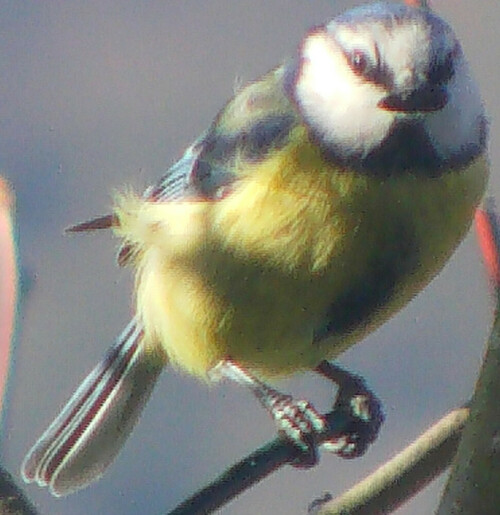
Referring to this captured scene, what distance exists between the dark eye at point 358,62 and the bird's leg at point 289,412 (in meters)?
0.21

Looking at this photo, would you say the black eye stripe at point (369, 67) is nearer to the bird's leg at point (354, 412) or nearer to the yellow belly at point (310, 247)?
the yellow belly at point (310, 247)

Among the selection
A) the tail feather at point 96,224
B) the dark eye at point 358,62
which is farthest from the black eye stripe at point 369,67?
the tail feather at point 96,224

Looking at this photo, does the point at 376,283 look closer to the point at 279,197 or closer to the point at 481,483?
the point at 279,197

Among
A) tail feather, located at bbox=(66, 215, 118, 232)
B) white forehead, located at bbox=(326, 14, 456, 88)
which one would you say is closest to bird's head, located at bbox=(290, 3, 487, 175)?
white forehead, located at bbox=(326, 14, 456, 88)

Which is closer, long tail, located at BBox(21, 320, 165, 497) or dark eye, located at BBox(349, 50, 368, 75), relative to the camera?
dark eye, located at BBox(349, 50, 368, 75)

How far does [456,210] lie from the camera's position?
68cm

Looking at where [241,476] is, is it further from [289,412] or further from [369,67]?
[369,67]

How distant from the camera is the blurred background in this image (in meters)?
0.62

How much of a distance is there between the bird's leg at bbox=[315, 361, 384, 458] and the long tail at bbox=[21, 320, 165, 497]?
14 cm

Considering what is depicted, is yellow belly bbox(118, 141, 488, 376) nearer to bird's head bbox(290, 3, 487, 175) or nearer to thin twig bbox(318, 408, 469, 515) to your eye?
bird's head bbox(290, 3, 487, 175)

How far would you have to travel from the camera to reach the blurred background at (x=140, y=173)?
2.02 ft

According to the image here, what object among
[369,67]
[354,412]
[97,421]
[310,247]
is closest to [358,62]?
[369,67]

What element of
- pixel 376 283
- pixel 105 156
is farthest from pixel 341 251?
pixel 105 156

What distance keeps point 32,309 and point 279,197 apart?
170mm
